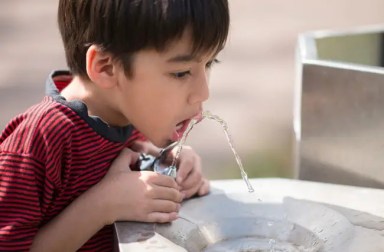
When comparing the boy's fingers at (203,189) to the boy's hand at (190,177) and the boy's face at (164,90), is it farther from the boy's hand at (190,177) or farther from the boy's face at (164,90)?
the boy's face at (164,90)

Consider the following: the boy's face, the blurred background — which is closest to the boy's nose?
the boy's face

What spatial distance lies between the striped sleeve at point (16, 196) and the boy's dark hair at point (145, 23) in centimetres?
25

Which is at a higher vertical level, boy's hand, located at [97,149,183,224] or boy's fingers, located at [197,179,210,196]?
boy's hand, located at [97,149,183,224]

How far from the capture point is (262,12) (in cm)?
506

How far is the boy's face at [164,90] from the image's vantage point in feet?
4.74

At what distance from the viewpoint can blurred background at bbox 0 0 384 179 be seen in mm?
3055

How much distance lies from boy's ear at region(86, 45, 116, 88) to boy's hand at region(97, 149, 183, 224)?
0.17 meters

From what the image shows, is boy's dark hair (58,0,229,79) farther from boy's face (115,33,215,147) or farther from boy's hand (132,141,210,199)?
boy's hand (132,141,210,199)

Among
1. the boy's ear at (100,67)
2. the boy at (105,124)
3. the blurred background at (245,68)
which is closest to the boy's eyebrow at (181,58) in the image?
the boy at (105,124)

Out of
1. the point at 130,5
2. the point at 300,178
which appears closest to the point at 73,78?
the point at 130,5

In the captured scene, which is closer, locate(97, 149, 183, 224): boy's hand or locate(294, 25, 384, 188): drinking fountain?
locate(97, 149, 183, 224): boy's hand

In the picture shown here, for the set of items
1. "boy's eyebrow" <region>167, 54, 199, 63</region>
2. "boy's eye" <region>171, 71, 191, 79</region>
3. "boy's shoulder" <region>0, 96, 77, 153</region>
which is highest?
"boy's eyebrow" <region>167, 54, 199, 63</region>

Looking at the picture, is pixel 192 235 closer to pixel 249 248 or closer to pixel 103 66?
pixel 249 248

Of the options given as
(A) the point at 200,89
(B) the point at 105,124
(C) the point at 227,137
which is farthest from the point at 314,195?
(B) the point at 105,124
